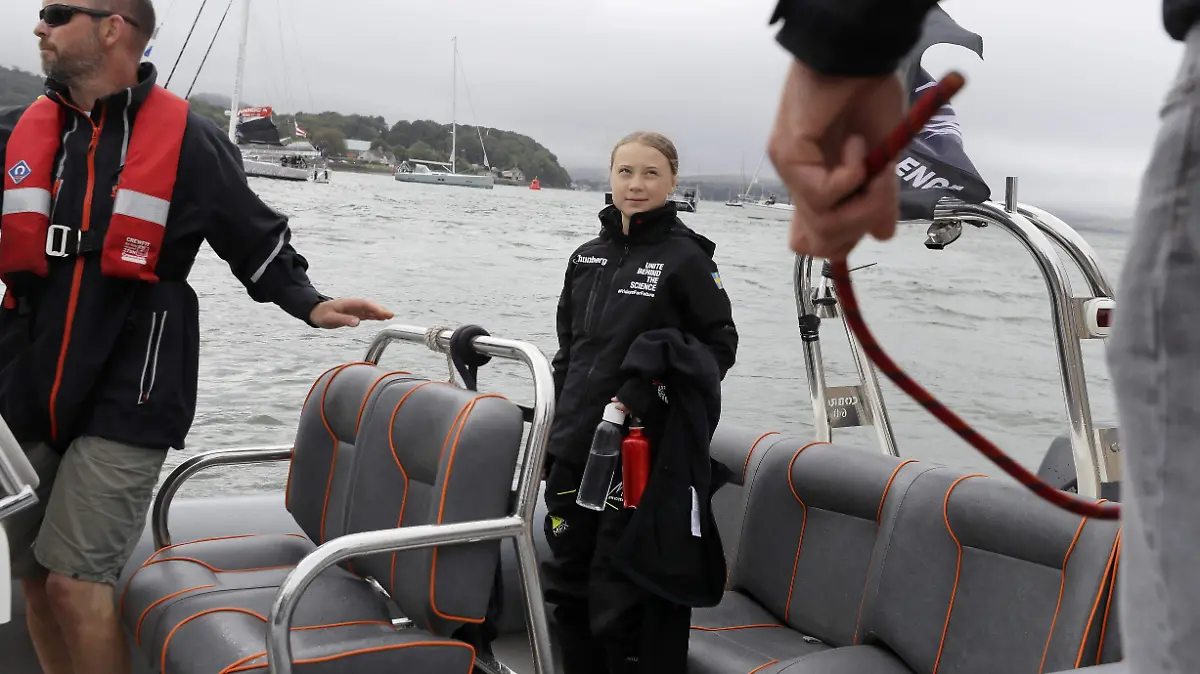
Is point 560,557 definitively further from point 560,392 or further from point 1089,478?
point 1089,478

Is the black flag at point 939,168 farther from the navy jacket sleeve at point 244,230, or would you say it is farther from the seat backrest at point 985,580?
Result: the navy jacket sleeve at point 244,230

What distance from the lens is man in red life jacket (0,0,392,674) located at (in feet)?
6.99

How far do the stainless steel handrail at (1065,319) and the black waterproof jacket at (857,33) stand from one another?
5.76ft

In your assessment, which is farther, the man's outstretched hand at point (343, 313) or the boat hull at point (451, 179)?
the boat hull at point (451, 179)

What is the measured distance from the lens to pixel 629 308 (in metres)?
→ 2.38

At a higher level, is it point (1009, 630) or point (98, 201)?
point (98, 201)

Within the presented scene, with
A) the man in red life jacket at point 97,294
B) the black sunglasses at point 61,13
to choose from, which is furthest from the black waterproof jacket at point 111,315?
the black sunglasses at point 61,13

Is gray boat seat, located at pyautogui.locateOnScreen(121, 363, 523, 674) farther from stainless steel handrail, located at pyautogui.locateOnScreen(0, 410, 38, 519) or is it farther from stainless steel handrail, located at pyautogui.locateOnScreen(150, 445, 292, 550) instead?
stainless steel handrail, located at pyautogui.locateOnScreen(0, 410, 38, 519)

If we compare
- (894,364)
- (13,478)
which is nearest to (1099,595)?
(894,364)

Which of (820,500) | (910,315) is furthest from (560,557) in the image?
(910,315)

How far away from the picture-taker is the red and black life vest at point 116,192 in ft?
6.91

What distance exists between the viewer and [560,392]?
8.21ft

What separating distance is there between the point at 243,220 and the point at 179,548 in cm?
79

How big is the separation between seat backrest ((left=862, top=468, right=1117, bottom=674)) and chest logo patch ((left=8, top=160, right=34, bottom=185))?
1.80 metres
